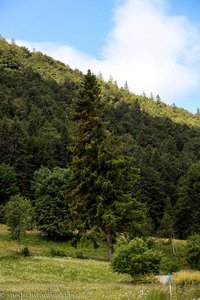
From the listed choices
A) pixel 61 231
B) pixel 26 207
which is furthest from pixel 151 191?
pixel 26 207

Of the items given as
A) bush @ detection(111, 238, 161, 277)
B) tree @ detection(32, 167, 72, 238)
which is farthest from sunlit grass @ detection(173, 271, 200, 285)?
tree @ detection(32, 167, 72, 238)

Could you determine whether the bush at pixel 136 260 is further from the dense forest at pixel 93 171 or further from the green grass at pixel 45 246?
the green grass at pixel 45 246

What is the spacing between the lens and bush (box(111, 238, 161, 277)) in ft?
85.6

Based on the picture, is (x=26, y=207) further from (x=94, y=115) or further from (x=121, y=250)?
(x=121, y=250)

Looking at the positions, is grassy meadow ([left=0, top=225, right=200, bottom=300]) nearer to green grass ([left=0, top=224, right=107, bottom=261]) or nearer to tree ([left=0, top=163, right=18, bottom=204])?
green grass ([left=0, top=224, right=107, bottom=261])

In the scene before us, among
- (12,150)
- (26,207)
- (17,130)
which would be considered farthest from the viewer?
(17,130)

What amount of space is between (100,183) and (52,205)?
80.2 ft

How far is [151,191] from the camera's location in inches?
4018

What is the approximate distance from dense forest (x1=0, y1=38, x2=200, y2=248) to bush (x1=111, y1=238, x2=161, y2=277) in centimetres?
1537

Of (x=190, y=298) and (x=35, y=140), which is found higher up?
(x=35, y=140)

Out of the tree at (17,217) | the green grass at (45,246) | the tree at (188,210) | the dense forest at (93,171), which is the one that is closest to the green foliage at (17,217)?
the tree at (17,217)

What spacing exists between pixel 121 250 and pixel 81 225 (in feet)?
58.1

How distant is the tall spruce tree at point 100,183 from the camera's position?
144 feet

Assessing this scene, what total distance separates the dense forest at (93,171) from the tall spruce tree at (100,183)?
0.34ft
